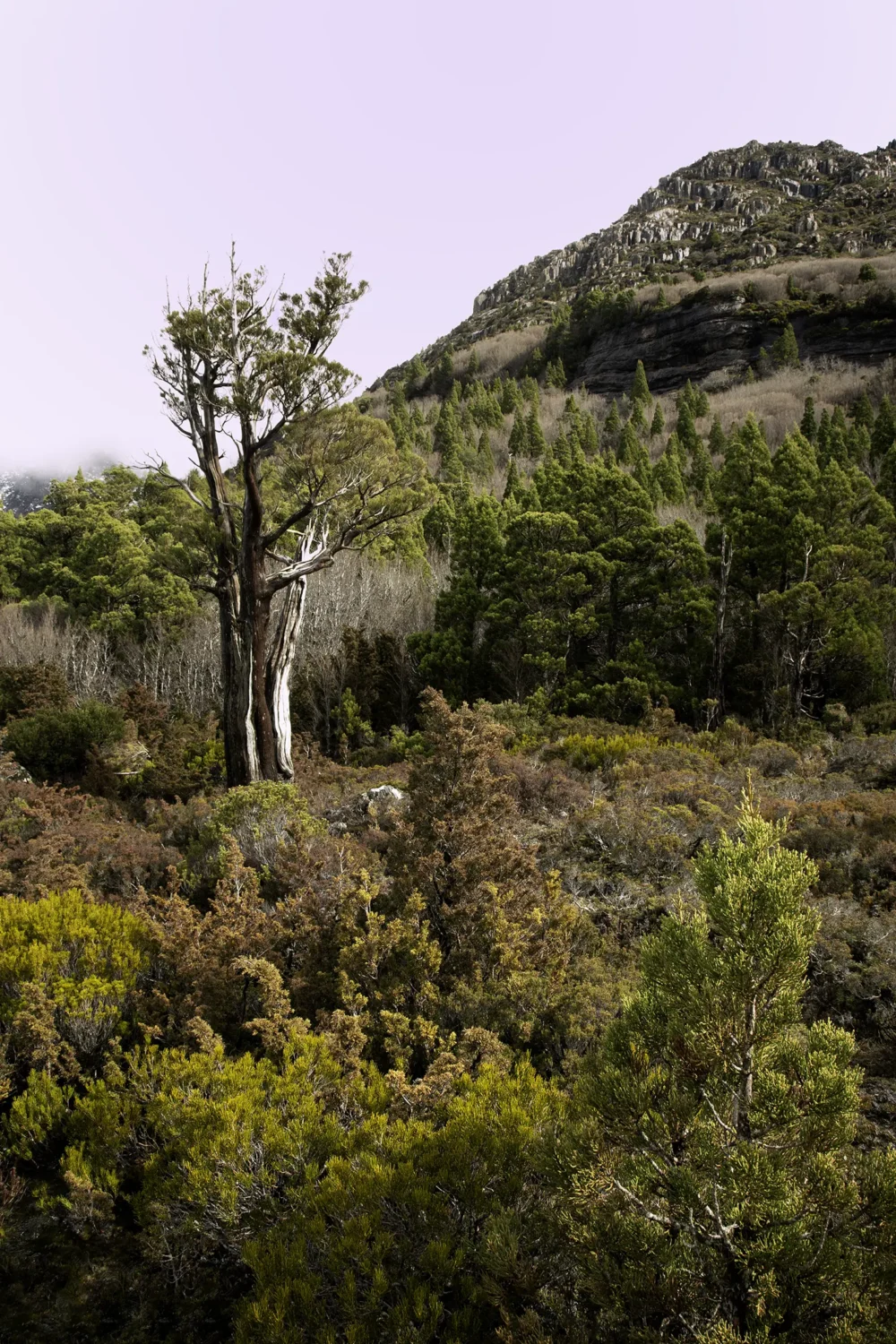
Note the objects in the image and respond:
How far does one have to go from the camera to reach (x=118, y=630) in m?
22.0

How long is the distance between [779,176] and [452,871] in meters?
115

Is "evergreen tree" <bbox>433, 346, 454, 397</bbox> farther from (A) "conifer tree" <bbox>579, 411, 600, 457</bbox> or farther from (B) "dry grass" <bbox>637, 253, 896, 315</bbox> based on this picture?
(A) "conifer tree" <bbox>579, 411, 600, 457</bbox>

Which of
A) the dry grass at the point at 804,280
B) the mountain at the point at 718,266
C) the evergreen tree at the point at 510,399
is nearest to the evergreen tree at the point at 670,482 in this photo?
the evergreen tree at the point at 510,399

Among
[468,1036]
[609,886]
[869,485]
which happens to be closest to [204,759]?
[609,886]

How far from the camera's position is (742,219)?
8431cm

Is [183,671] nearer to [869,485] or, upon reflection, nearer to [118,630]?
[118,630]

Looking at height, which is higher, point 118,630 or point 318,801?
point 118,630

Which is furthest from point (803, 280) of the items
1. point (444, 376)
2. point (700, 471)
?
point (700, 471)

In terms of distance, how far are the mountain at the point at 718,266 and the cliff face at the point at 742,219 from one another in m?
0.19

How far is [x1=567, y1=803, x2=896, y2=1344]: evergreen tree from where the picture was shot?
196 cm

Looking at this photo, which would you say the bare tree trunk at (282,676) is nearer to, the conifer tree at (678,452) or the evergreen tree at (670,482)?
the evergreen tree at (670,482)

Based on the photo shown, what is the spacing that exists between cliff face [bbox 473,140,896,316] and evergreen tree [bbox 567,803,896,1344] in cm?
8646

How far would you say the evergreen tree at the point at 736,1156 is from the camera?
196cm

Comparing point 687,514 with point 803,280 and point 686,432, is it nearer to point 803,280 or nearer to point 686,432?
point 686,432
